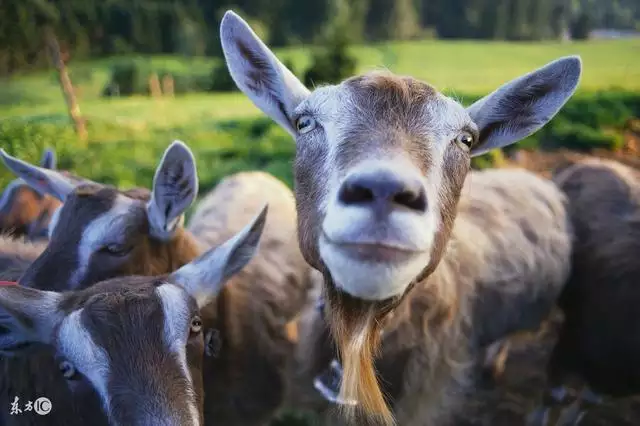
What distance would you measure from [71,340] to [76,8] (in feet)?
12.1

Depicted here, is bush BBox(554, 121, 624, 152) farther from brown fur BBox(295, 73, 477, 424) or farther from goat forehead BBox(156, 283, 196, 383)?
goat forehead BBox(156, 283, 196, 383)

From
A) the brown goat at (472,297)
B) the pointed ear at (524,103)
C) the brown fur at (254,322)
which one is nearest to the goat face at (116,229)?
the brown fur at (254,322)

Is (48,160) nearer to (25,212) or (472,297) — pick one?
(25,212)

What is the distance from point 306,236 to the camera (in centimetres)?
232

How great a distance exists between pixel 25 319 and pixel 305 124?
1.45m

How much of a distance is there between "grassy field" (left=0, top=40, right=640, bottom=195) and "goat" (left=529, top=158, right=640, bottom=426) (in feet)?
4.65

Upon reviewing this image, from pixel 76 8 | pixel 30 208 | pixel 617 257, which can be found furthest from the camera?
pixel 76 8

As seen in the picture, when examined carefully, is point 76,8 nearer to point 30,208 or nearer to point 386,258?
point 30,208

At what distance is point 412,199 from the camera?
1.79 meters

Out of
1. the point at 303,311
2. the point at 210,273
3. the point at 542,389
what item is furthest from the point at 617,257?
the point at 210,273

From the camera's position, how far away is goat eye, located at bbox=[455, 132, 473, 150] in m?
2.34

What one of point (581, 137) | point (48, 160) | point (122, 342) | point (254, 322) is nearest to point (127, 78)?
point (48, 160)

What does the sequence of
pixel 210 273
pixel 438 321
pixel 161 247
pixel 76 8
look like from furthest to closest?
pixel 76 8
pixel 438 321
pixel 161 247
pixel 210 273

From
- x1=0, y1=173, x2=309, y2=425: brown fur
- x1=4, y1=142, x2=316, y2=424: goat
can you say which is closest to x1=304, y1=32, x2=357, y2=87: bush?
x1=0, y1=173, x2=309, y2=425: brown fur
